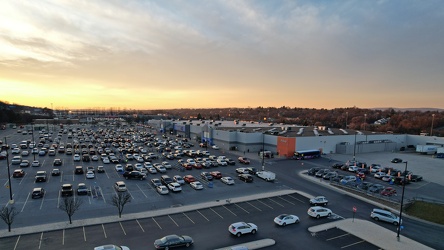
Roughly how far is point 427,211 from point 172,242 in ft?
78.6

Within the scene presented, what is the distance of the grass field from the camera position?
78.0ft

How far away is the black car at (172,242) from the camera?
16.8 m

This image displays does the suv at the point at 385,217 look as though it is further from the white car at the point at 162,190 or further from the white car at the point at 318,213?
the white car at the point at 162,190

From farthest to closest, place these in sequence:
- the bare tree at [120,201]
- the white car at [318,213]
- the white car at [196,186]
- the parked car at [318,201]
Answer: the white car at [196,186], the parked car at [318,201], the white car at [318,213], the bare tree at [120,201]

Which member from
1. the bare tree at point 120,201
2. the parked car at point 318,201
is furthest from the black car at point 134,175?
the parked car at point 318,201

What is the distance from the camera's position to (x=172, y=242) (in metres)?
16.9

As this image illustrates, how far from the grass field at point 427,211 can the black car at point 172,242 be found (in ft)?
68.3

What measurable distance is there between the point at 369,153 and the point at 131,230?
178ft

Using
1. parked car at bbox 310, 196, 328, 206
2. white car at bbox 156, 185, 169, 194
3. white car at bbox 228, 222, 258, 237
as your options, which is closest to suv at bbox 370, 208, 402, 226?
parked car at bbox 310, 196, 328, 206

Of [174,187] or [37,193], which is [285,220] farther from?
[37,193]

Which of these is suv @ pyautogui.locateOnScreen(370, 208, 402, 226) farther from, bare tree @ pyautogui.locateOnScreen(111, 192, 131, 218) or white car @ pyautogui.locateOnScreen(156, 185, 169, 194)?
bare tree @ pyautogui.locateOnScreen(111, 192, 131, 218)

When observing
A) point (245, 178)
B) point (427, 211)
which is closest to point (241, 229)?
point (245, 178)

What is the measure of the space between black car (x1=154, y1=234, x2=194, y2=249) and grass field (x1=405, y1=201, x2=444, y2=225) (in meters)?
20.8

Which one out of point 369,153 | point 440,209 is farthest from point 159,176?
point 369,153
